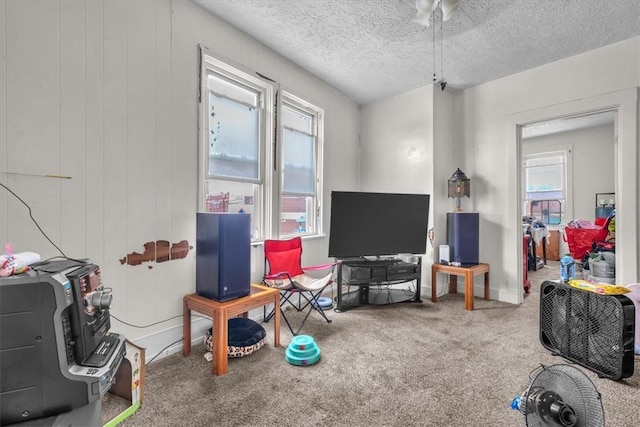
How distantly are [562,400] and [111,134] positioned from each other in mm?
2969

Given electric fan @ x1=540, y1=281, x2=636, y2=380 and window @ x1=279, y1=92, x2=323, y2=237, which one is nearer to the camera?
electric fan @ x1=540, y1=281, x2=636, y2=380

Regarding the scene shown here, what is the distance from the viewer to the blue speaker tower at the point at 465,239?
3.79 meters

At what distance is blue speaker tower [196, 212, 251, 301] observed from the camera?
227 centimetres

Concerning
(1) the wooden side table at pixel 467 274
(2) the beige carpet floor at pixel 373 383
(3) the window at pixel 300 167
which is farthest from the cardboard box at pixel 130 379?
(1) the wooden side table at pixel 467 274

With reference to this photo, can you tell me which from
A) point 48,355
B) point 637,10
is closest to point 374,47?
point 637,10

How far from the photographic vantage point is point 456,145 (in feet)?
13.9

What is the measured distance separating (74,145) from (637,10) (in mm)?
4463

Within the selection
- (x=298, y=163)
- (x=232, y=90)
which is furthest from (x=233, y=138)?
(x=298, y=163)

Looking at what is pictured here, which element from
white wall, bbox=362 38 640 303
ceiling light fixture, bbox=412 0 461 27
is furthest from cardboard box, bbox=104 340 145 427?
white wall, bbox=362 38 640 303

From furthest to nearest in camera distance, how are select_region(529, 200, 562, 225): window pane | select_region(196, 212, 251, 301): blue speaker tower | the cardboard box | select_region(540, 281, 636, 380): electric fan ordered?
select_region(529, 200, 562, 225): window pane < select_region(196, 212, 251, 301): blue speaker tower < select_region(540, 281, 636, 380): electric fan < the cardboard box

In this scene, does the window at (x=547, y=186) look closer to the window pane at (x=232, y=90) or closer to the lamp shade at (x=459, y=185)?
the lamp shade at (x=459, y=185)

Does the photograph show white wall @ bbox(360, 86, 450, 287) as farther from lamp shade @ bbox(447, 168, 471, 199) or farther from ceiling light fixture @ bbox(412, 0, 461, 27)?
ceiling light fixture @ bbox(412, 0, 461, 27)

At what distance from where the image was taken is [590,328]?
7.08 ft

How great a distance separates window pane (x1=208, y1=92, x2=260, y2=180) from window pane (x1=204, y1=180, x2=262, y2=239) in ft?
0.33
